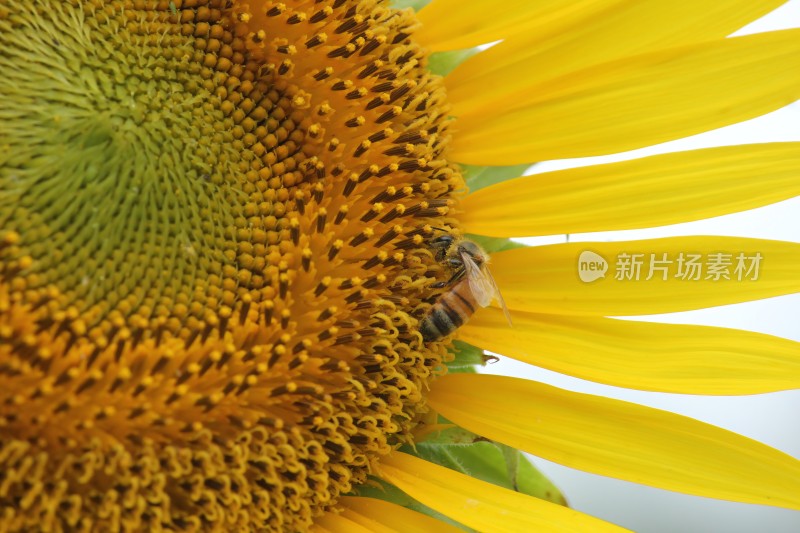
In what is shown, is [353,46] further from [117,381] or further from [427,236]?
[117,381]

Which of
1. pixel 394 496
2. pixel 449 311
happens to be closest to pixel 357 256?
pixel 449 311

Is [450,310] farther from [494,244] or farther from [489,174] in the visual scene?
[489,174]

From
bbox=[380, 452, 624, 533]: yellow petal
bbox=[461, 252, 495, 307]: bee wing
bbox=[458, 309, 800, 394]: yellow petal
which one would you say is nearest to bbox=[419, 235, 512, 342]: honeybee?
bbox=[461, 252, 495, 307]: bee wing

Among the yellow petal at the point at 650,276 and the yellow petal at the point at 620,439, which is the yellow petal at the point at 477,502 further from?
the yellow petal at the point at 650,276

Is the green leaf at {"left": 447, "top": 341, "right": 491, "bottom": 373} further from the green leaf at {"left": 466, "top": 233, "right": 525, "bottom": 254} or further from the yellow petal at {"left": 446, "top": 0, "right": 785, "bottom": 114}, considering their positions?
the yellow petal at {"left": 446, "top": 0, "right": 785, "bottom": 114}

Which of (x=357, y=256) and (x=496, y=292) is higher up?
(x=496, y=292)

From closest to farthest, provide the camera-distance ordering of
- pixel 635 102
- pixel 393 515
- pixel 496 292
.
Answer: pixel 393 515
pixel 496 292
pixel 635 102

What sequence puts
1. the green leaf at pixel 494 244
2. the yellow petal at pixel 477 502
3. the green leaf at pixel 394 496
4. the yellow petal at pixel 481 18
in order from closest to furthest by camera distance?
the yellow petal at pixel 477 502 → the green leaf at pixel 394 496 → the yellow petal at pixel 481 18 → the green leaf at pixel 494 244

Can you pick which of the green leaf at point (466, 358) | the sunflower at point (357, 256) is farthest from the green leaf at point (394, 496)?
the green leaf at point (466, 358)
